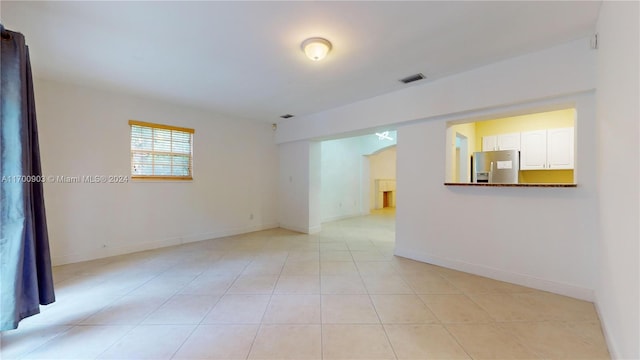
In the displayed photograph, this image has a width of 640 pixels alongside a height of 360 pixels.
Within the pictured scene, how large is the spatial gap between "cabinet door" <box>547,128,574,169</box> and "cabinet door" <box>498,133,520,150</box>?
425 mm

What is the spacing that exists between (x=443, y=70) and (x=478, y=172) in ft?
8.05

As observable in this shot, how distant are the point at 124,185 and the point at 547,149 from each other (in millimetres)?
7204

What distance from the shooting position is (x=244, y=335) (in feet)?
6.09

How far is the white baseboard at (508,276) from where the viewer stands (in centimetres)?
242

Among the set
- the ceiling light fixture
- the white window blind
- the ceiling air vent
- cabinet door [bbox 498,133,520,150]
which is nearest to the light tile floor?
the white window blind

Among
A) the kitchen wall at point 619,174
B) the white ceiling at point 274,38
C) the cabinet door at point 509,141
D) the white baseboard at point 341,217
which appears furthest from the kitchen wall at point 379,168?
the kitchen wall at point 619,174

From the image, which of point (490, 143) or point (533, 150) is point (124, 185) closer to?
point (490, 143)

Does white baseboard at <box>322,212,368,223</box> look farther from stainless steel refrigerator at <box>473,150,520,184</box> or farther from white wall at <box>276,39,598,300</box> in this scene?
stainless steel refrigerator at <box>473,150,520,184</box>

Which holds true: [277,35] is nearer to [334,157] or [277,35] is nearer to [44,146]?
[44,146]

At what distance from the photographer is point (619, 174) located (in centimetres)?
148

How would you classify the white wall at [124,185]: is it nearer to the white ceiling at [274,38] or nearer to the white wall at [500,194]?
the white ceiling at [274,38]

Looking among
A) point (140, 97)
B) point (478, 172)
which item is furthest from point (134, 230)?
point (478, 172)

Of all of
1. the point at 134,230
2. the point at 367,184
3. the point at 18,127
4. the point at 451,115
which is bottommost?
the point at 134,230

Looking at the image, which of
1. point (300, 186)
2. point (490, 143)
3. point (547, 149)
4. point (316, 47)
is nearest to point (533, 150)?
point (547, 149)
